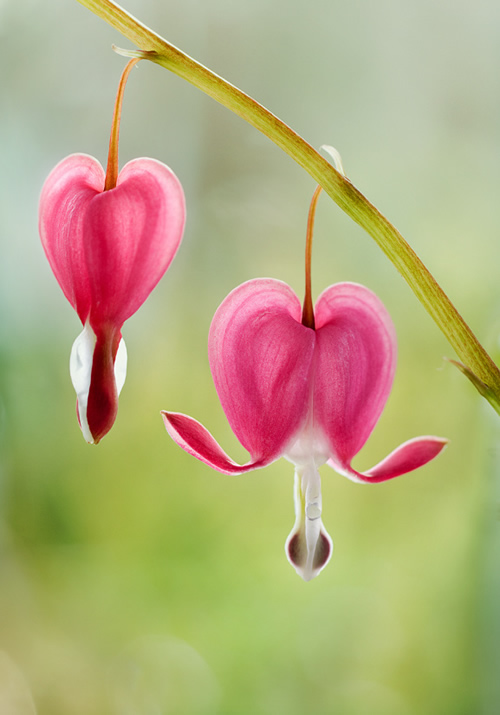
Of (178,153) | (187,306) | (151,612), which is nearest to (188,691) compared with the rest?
(151,612)

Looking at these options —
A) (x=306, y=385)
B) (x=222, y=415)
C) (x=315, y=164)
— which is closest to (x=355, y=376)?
(x=306, y=385)

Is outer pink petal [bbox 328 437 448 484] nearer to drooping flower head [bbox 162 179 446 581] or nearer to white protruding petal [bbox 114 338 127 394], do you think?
drooping flower head [bbox 162 179 446 581]

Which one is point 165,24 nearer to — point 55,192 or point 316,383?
point 55,192

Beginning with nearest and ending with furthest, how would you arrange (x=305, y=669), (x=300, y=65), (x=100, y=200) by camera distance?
(x=100, y=200), (x=300, y=65), (x=305, y=669)

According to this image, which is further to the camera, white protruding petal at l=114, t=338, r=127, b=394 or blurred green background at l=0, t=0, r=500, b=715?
blurred green background at l=0, t=0, r=500, b=715

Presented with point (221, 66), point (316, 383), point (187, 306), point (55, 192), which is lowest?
point (316, 383)

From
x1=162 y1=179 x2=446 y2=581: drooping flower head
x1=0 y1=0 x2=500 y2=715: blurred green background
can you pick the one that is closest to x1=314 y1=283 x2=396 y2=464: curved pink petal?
x1=162 y1=179 x2=446 y2=581: drooping flower head

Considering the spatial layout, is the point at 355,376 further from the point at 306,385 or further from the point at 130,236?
the point at 130,236

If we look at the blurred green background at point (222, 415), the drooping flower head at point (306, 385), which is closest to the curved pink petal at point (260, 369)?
the drooping flower head at point (306, 385)
